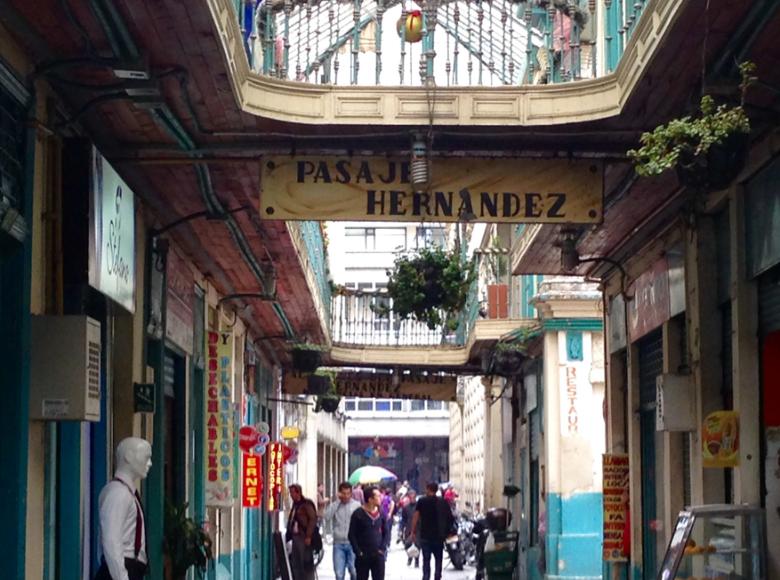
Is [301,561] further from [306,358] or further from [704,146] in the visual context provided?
[704,146]

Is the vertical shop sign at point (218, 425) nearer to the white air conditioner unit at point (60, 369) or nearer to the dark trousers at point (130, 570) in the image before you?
the dark trousers at point (130, 570)

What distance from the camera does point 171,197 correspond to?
13047 millimetres

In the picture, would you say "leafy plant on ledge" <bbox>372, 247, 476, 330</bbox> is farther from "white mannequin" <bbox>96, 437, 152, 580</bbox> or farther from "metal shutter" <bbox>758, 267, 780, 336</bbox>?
"white mannequin" <bbox>96, 437, 152, 580</bbox>

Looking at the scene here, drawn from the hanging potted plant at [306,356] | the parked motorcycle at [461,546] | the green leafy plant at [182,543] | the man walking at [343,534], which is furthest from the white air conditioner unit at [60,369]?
the parked motorcycle at [461,546]

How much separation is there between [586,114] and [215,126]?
2.63 meters

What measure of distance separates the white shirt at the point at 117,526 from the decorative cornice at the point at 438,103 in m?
2.97

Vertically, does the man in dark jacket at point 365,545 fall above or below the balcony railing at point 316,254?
below

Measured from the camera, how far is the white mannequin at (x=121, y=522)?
8.58 meters

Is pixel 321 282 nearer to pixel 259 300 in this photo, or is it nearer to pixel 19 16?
pixel 259 300

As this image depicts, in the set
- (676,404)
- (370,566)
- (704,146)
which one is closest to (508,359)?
(370,566)

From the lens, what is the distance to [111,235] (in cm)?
1009

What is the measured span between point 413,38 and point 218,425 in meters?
8.33

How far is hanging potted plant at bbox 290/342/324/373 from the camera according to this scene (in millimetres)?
24797

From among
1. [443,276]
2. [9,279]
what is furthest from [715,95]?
[443,276]
